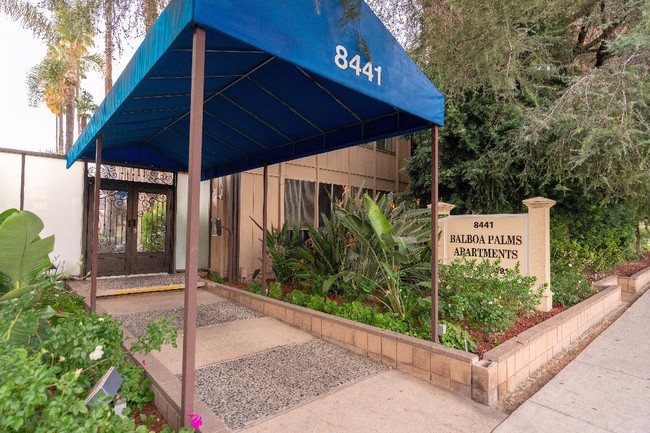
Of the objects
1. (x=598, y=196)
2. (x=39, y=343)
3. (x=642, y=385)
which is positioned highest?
(x=598, y=196)

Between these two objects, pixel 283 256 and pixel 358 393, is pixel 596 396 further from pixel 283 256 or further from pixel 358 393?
pixel 283 256

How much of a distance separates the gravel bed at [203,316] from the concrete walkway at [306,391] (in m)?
0.11

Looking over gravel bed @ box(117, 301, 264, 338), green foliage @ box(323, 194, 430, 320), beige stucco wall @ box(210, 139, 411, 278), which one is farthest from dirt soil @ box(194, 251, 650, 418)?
beige stucco wall @ box(210, 139, 411, 278)

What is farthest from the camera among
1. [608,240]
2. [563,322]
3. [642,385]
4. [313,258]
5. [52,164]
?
[608,240]

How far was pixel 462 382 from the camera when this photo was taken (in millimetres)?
3176

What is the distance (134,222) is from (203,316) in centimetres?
368

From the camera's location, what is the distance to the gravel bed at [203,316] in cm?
466

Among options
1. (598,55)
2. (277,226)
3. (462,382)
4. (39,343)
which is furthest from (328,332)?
(598,55)

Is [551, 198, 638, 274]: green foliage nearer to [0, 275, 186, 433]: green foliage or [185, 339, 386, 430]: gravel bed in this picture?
[185, 339, 386, 430]: gravel bed

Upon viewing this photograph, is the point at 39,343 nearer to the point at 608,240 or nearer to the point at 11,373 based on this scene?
the point at 11,373

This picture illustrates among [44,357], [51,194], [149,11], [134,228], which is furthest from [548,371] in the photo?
[51,194]

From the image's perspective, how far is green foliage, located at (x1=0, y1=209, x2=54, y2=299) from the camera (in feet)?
6.95

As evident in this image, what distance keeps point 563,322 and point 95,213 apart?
648cm

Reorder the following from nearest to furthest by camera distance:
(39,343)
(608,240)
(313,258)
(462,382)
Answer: (39,343)
(462,382)
(313,258)
(608,240)
